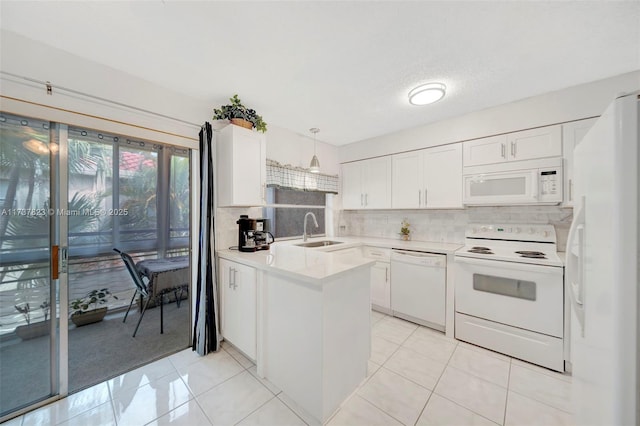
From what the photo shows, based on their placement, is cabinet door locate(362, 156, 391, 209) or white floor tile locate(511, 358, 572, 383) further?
cabinet door locate(362, 156, 391, 209)

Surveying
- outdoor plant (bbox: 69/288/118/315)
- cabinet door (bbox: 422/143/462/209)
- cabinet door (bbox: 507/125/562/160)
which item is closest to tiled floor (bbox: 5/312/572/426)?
outdoor plant (bbox: 69/288/118/315)

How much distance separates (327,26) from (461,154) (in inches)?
83.7

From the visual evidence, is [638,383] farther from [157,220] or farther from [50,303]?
[157,220]

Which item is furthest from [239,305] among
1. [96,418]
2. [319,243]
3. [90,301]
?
[90,301]

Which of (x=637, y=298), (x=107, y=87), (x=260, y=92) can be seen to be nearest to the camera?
(x=637, y=298)

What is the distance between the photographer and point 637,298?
71 centimetres

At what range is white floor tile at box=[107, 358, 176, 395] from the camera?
5.73 feet

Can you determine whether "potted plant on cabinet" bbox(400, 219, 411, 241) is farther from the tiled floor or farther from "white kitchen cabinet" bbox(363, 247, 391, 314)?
the tiled floor

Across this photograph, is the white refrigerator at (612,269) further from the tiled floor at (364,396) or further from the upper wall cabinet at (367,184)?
the upper wall cabinet at (367,184)

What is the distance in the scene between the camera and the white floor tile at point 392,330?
2.43 m

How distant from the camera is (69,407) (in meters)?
1.55

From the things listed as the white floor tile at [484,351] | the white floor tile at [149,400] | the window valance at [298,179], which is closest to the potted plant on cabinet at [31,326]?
the white floor tile at [149,400]

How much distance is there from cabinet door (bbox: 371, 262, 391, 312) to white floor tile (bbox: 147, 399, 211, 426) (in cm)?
218

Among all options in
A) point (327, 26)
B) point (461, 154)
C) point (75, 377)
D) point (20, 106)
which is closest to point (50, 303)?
point (75, 377)
